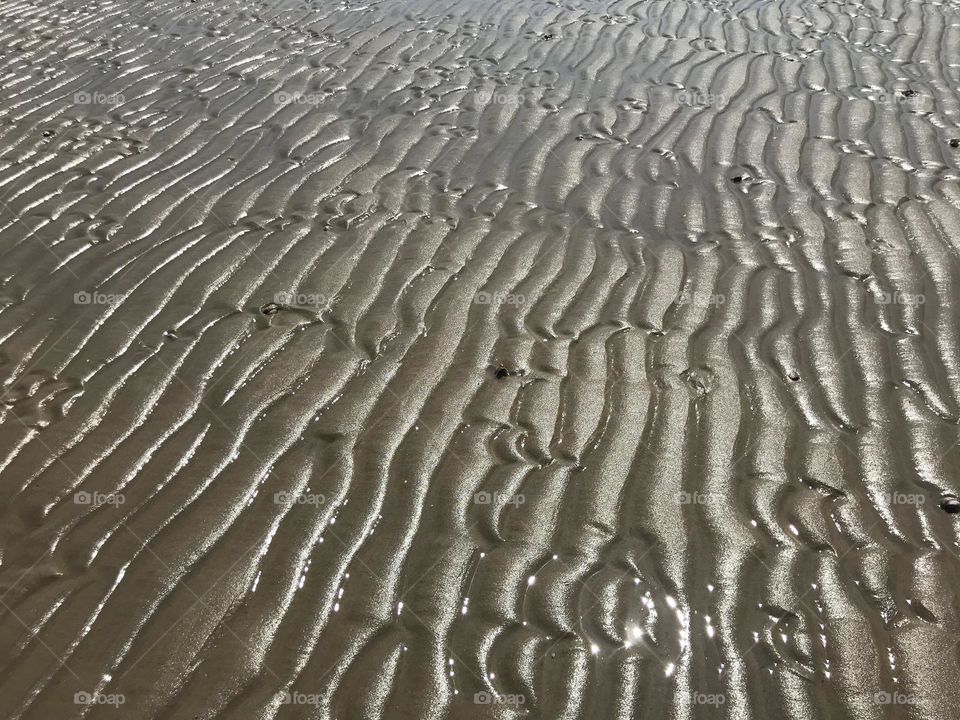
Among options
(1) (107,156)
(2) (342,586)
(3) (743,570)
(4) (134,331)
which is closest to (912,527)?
(3) (743,570)

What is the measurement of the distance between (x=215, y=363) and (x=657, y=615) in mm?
2384

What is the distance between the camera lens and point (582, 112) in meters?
6.87

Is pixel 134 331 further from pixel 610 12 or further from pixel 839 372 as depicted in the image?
pixel 610 12

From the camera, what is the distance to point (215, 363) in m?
4.09

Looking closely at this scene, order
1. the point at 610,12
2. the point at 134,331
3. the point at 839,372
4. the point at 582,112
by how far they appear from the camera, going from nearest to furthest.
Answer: the point at 839,372
the point at 134,331
the point at 582,112
the point at 610,12

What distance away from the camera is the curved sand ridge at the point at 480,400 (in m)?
2.79

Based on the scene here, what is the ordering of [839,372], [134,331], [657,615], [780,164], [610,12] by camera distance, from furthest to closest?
[610,12], [780,164], [134,331], [839,372], [657,615]

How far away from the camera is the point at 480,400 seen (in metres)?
3.85

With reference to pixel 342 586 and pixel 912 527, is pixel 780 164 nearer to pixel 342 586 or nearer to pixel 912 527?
pixel 912 527

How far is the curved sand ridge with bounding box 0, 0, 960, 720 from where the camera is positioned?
9.14ft

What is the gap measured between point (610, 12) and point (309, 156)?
4.67m

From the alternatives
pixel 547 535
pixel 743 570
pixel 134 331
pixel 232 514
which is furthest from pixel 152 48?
pixel 743 570

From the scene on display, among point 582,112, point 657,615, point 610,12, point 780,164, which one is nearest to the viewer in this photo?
point 657,615

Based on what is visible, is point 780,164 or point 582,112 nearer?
point 780,164
